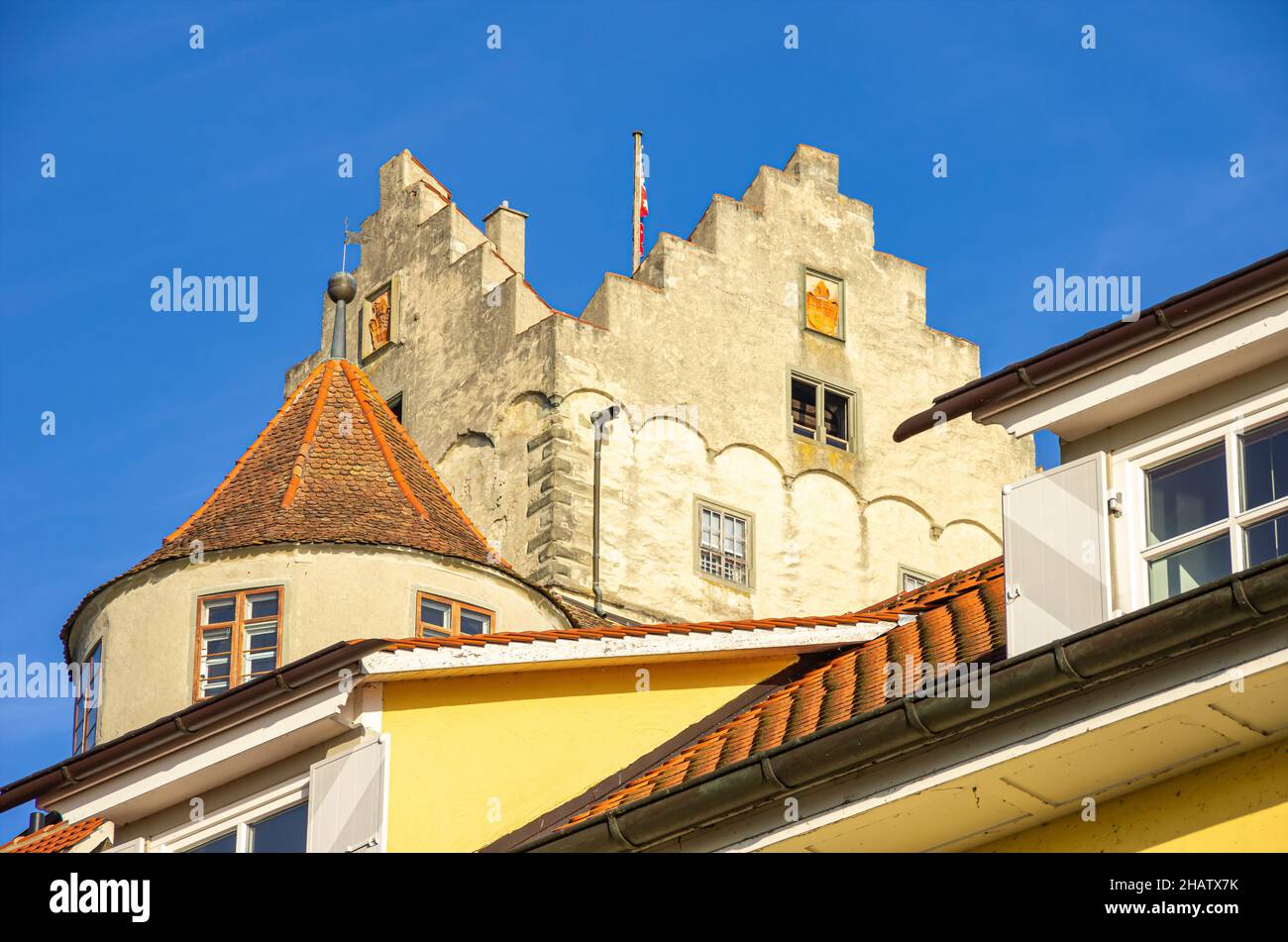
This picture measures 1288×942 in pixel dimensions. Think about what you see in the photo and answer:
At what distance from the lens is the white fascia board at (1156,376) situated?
1407 cm

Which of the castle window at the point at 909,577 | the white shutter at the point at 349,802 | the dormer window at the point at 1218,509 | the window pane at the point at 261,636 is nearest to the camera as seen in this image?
the dormer window at the point at 1218,509

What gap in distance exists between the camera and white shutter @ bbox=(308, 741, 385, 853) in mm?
16531

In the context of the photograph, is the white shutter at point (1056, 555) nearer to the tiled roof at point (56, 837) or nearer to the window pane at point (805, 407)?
the tiled roof at point (56, 837)

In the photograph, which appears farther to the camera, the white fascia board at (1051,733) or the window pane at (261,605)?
the window pane at (261,605)

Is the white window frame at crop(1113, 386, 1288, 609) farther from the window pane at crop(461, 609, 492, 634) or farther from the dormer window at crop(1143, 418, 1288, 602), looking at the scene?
the window pane at crop(461, 609, 492, 634)

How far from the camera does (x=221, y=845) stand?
17.3 m

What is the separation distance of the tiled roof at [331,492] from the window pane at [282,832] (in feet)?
29.7

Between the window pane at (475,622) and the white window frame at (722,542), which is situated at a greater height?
the white window frame at (722,542)

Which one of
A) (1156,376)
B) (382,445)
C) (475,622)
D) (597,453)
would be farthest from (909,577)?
(1156,376)

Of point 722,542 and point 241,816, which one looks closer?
point 241,816

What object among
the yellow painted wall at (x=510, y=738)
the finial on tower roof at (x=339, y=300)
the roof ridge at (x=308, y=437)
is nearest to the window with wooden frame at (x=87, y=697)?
the roof ridge at (x=308, y=437)

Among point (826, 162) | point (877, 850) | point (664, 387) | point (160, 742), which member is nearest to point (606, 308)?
Answer: point (664, 387)

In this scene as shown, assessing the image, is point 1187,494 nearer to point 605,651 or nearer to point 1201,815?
point 1201,815

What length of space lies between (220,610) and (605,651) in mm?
9002
